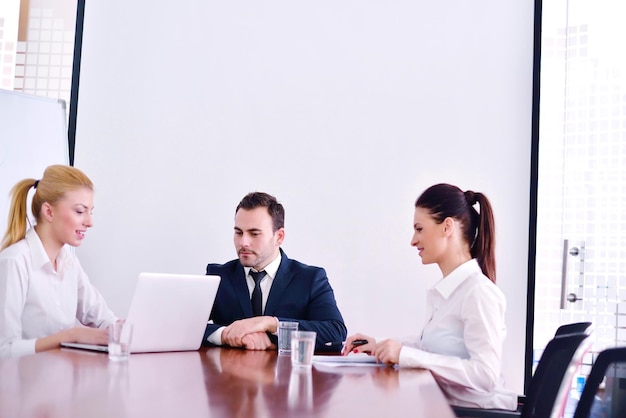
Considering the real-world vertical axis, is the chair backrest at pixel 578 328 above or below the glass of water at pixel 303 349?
above

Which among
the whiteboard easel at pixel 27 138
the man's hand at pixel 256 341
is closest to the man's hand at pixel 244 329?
the man's hand at pixel 256 341

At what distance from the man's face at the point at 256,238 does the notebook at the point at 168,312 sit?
0.76 metres

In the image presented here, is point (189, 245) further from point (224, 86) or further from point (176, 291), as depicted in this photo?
point (176, 291)

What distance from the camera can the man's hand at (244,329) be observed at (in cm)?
319

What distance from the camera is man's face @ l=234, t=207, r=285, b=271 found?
378 cm

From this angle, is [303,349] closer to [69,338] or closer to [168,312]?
[168,312]

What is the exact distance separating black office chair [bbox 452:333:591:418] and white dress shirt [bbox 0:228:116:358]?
1.62m

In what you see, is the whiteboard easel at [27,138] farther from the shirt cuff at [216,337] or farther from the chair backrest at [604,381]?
the chair backrest at [604,381]

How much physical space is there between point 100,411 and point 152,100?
371cm

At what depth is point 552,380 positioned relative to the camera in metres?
2.10

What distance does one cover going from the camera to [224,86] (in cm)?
501

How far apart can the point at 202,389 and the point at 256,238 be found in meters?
1.89

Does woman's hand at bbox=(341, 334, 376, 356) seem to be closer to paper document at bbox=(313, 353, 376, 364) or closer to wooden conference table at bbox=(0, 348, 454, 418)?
paper document at bbox=(313, 353, 376, 364)

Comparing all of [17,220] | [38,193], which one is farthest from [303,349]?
[38,193]
